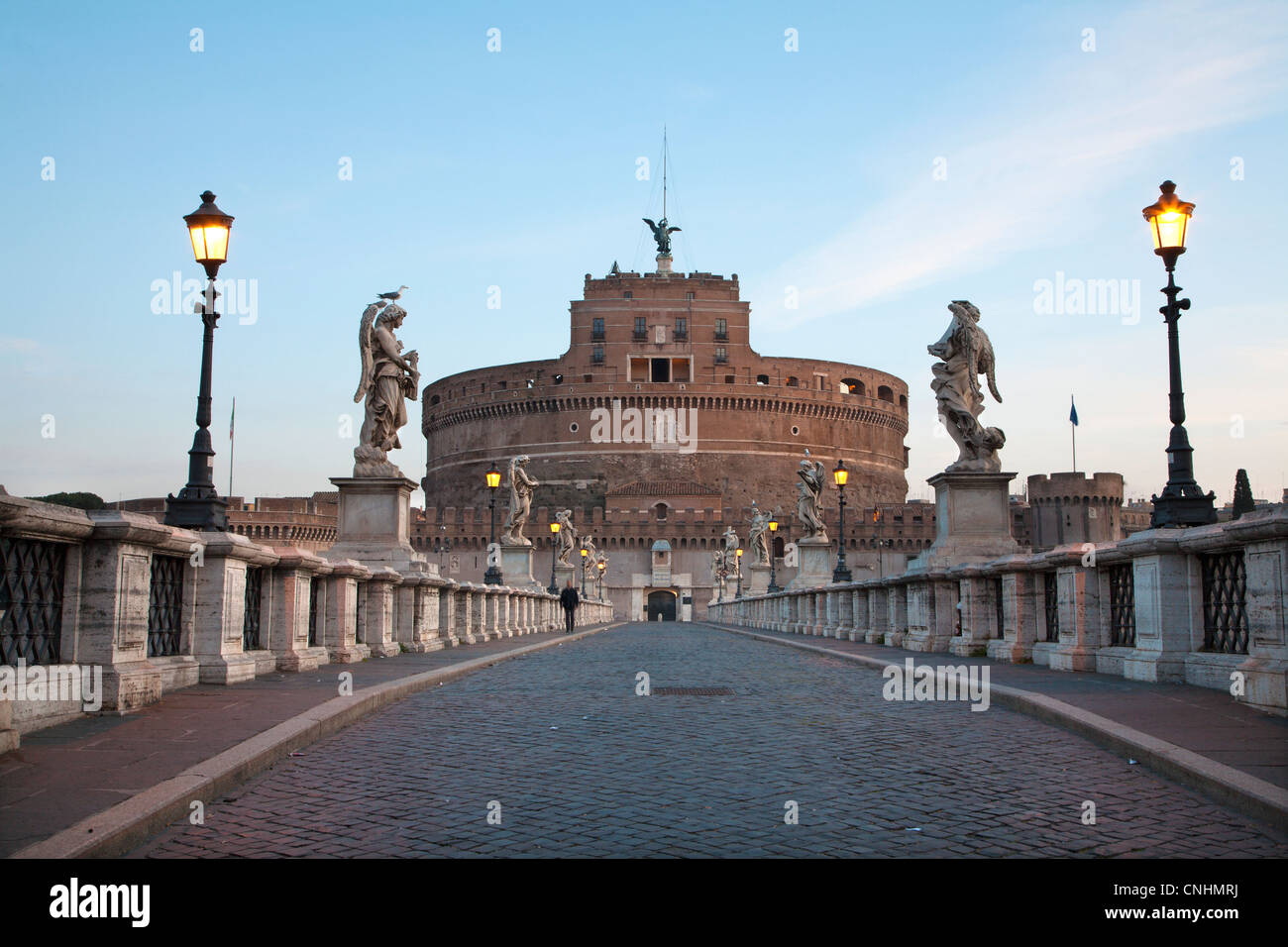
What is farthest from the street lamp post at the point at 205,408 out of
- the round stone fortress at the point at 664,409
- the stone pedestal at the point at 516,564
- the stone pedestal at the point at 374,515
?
the round stone fortress at the point at 664,409

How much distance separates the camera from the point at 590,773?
5.57m

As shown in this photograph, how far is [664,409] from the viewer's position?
93.2m

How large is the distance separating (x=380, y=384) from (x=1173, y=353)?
9.27 meters

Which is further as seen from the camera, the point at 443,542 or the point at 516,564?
the point at 443,542

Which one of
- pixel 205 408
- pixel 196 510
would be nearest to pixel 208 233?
pixel 205 408

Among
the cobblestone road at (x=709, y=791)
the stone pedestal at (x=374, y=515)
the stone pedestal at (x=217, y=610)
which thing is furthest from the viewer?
the stone pedestal at (x=374, y=515)

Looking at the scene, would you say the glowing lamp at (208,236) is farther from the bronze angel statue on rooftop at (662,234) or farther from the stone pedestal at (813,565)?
the bronze angel statue on rooftop at (662,234)

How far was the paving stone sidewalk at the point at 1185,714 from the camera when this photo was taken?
17.0ft

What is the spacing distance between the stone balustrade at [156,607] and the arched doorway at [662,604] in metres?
70.3

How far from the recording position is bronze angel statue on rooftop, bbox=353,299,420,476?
15016mm

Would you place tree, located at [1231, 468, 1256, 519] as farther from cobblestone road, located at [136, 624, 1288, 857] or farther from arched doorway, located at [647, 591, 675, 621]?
cobblestone road, located at [136, 624, 1288, 857]

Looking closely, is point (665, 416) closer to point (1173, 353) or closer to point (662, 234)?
point (662, 234)

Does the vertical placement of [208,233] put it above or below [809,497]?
above
